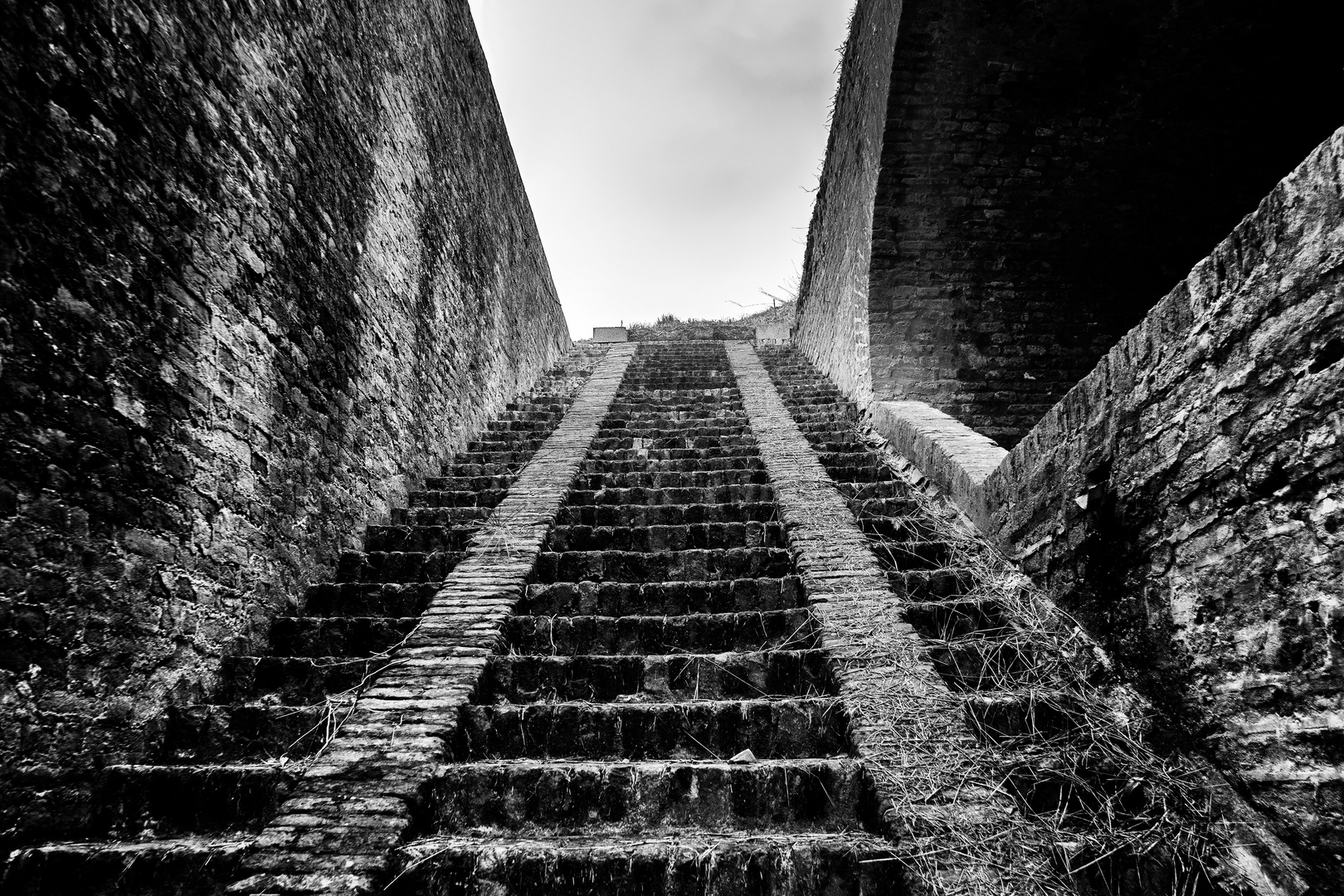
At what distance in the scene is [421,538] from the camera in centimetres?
401

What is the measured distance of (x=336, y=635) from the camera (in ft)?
9.94

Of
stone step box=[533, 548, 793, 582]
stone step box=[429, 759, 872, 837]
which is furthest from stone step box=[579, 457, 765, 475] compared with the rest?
stone step box=[429, 759, 872, 837]

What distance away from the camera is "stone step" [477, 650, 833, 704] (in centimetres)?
263

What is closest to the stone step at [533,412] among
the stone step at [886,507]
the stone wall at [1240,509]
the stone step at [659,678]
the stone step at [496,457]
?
the stone step at [496,457]

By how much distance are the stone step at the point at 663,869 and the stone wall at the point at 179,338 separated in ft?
4.53

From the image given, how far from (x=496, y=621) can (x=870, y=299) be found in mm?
4680

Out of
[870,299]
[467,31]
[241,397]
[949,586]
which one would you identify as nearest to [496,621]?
[241,397]

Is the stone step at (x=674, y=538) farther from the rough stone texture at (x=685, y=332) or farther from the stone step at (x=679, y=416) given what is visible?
the rough stone texture at (x=685, y=332)

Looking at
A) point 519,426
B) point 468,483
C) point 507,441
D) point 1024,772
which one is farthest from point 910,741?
point 519,426

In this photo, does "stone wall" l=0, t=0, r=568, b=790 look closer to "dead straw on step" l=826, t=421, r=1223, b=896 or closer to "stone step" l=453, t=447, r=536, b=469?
"stone step" l=453, t=447, r=536, b=469

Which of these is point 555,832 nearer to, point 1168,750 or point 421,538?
point 1168,750

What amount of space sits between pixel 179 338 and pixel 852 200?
20.8 feet

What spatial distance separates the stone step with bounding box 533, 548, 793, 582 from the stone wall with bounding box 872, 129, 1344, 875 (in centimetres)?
141

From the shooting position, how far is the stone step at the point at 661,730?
2.35 m
